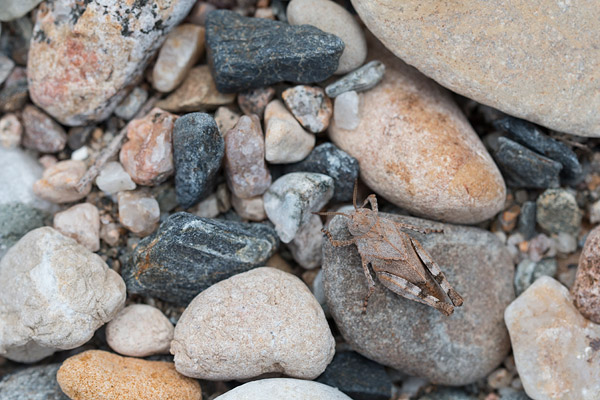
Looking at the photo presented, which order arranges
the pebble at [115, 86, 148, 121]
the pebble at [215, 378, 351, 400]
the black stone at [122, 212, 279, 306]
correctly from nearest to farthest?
the pebble at [215, 378, 351, 400] → the black stone at [122, 212, 279, 306] → the pebble at [115, 86, 148, 121]

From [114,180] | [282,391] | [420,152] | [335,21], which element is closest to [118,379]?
[282,391]

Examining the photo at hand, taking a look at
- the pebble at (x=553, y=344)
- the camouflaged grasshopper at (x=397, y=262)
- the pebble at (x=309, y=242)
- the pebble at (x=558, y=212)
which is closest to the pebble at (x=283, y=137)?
the pebble at (x=309, y=242)

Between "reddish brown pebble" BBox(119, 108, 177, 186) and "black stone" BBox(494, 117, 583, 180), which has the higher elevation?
"reddish brown pebble" BBox(119, 108, 177, 186)

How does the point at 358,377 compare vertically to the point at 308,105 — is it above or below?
below

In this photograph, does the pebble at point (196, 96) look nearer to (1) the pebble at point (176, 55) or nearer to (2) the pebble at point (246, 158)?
(1) the pebble at point (176, 55)

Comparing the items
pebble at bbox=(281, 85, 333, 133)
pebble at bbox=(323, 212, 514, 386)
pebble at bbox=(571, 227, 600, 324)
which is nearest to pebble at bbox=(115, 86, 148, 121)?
pebble at bbox=(281, 85, 333, 133)

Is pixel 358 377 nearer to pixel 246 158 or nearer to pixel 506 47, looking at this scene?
pixel 246 158

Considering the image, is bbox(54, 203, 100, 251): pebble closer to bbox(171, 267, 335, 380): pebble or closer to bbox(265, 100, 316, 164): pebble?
bbox(171, 267, 335, 380): pebble
